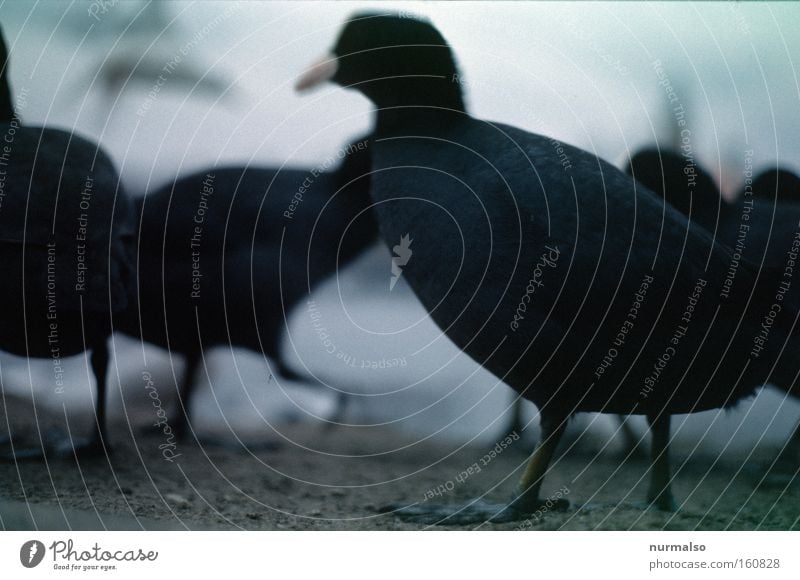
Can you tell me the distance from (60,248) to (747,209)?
205cm

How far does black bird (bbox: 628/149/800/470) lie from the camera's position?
2439 mm

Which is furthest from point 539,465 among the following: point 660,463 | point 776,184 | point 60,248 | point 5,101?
point 5,101

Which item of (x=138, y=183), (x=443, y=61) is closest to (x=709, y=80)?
(x=443, y=61)

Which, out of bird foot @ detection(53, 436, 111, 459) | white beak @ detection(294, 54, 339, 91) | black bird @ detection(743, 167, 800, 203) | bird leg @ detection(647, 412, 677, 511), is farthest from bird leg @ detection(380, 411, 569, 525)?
white beak @ detection(294, 54, 339, 91)

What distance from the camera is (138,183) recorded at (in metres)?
2.35

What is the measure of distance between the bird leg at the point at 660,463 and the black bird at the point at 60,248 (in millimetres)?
1626

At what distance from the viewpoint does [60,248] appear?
2.31m

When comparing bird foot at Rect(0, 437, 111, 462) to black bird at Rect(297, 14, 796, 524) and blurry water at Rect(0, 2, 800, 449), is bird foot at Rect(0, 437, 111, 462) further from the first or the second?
black bird at Rect(297, 14, 796, 524)

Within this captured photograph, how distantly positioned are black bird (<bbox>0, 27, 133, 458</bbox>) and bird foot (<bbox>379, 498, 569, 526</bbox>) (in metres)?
0.91

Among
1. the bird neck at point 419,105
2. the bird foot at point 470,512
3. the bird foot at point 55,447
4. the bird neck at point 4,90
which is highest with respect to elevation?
the bird neck at point 4,90

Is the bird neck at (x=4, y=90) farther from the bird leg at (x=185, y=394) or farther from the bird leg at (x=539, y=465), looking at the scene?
the bird leg at (x=539, y=465)

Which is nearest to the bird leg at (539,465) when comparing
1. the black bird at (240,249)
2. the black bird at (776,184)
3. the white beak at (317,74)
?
the black bird at (240,249)

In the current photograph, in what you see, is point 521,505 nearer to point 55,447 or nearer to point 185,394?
point 185,394

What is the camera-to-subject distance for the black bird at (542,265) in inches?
91.7
